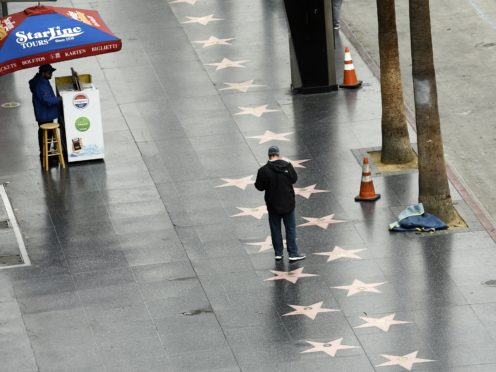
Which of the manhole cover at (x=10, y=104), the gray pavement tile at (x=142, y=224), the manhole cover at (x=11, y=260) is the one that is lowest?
the gray pavement tile at (x=142, y=224)

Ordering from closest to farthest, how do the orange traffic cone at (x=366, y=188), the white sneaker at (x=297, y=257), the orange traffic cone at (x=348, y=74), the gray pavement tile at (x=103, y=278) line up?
the gray pavement tile at (x=103, y=278) → the white sneaker at (x=297, y=257) → the orange traffic cone at (x=366, y=188) → the orange traffic cone at (x=348, y=74)

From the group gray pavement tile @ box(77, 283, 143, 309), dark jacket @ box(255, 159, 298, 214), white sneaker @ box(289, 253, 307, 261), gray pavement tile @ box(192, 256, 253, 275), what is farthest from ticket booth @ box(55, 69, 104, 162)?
white sneaker @ box(289, 253, 307, 261)

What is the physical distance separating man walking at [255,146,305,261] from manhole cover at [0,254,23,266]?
4083 mm

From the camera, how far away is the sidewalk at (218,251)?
20.9 metres

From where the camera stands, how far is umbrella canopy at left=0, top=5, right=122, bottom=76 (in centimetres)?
2677

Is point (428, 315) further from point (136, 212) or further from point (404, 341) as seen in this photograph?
point (136, 212)

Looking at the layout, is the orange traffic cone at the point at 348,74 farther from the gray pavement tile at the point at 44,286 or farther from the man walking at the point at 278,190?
the gray pavement tile at the point at 44,286

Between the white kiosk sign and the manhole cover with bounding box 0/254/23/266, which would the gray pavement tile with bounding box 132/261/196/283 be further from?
the white kiosk sign

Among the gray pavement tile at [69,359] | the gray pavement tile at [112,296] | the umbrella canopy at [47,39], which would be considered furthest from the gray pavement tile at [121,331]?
the umbrella canopy at [47,39]

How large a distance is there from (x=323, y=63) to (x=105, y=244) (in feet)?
27.4

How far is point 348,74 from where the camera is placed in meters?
31.4

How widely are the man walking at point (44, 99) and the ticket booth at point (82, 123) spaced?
0.20m

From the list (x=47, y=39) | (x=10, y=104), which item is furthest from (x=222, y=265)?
(x=10, y=104)

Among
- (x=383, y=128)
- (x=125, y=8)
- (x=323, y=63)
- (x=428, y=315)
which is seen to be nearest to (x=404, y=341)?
(x=428, y=315)
